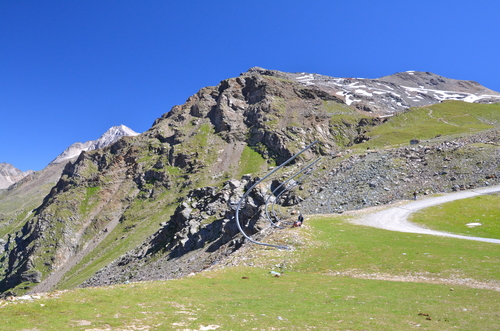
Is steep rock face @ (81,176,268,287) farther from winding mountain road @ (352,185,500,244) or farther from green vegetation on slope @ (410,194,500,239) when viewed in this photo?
green vegetation on slope @ (410,194,500,239)

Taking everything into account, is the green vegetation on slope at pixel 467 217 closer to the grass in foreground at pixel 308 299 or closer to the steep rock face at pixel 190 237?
the grass in foreground at pixel 308 299

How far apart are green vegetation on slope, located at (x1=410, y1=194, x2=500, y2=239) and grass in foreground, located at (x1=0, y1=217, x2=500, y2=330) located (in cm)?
924

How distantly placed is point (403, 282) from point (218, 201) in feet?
307

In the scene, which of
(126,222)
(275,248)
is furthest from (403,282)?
(126,222)

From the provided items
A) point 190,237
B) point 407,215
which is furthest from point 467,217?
point 190,237

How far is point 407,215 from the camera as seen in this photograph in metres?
48.6

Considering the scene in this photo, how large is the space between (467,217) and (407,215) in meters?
7.84

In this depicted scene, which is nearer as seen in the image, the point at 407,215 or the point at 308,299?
the point at 308,299

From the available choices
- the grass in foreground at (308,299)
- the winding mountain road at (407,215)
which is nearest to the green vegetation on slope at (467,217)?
the winding mountain road at (407,215)

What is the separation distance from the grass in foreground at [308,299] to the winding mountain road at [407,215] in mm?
7803

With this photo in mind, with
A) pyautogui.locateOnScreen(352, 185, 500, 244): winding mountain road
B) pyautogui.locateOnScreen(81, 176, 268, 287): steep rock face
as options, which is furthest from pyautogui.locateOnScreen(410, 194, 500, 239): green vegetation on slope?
pyautogui.locateOnScreen(81, 176, 268, 287): steep rock face

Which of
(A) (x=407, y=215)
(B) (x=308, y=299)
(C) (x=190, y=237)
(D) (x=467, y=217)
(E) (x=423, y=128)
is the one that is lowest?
(C) (x=190, y=237)

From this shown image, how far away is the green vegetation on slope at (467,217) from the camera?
129ft

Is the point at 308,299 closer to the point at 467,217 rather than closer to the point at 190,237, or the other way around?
the point at 467,217
